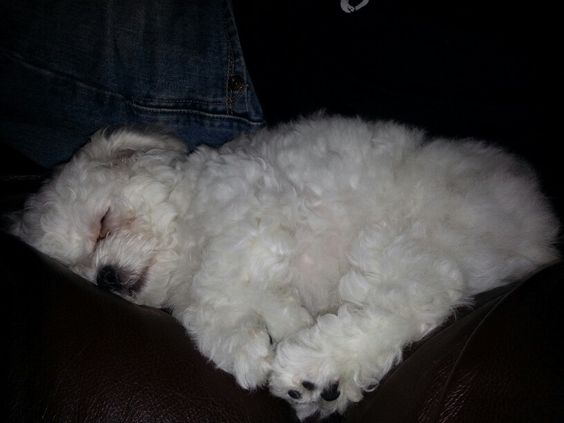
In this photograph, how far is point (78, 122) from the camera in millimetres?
2426

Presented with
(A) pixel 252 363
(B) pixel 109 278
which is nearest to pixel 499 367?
(A) pixel 252 363

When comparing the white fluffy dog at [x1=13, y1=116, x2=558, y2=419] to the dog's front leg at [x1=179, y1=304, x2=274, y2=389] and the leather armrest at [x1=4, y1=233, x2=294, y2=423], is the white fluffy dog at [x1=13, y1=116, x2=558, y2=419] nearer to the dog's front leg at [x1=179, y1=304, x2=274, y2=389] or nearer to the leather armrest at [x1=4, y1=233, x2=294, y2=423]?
the dog's front leg at [x1=179, y1=304, x2=274, y2=389]

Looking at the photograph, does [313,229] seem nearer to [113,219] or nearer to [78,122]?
[113,219]

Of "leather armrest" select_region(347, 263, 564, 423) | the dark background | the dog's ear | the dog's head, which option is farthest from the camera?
the dog's ear

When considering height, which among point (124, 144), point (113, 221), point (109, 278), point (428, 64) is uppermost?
point (428, 64)

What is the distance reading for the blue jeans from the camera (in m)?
2.22

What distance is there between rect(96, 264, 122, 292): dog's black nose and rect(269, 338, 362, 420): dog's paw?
763mm

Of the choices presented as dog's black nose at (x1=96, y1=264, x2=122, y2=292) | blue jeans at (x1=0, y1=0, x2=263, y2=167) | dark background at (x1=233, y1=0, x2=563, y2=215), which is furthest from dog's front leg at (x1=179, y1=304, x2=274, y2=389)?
blue jeans at (x1=0, y1=0, x2=263, y2=167)

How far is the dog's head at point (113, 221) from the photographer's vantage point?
6.04 ft

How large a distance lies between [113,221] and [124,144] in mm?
444

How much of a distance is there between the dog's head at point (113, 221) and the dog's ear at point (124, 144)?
3.5 inches

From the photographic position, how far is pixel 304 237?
1688 mm

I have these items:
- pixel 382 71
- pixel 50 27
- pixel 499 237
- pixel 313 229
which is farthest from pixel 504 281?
pixel 50 27

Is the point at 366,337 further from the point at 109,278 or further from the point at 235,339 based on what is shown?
the point at 109,278
